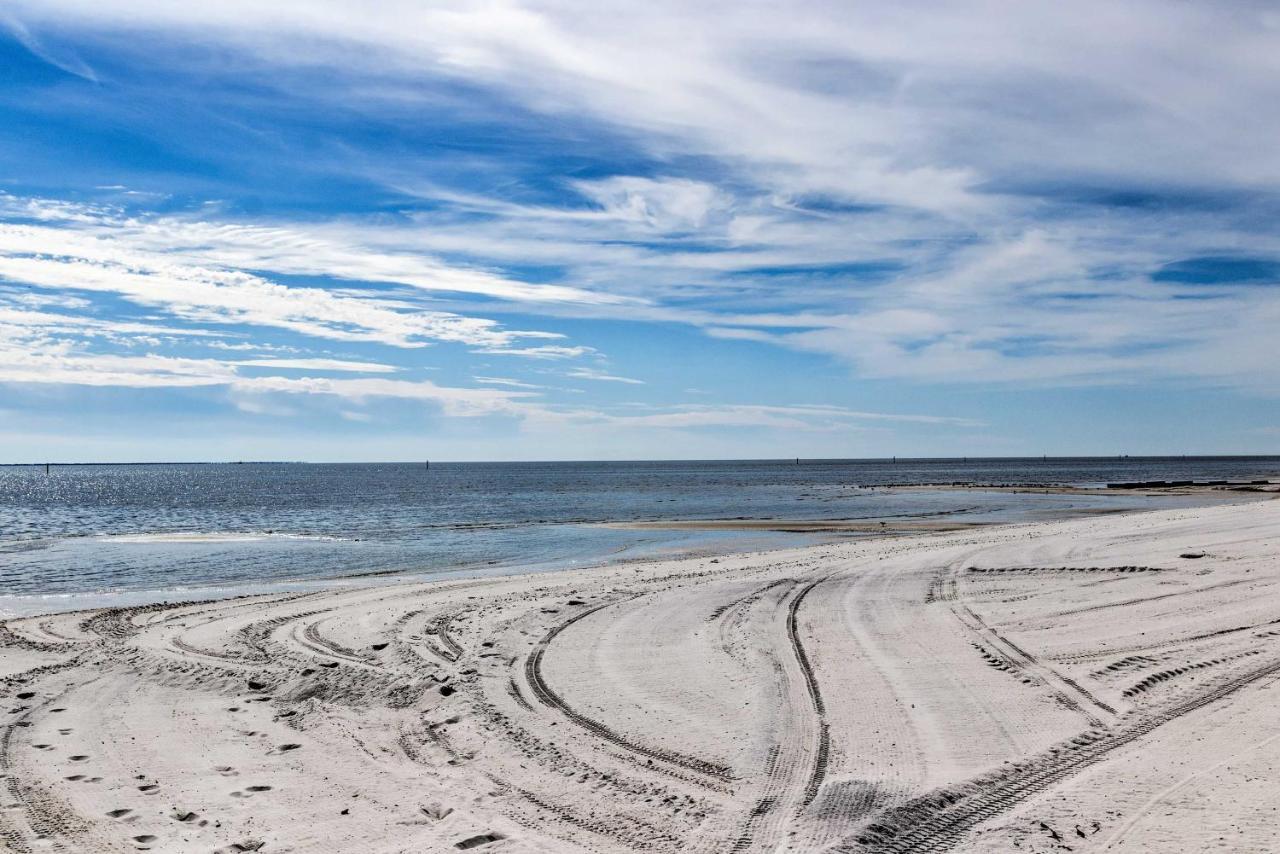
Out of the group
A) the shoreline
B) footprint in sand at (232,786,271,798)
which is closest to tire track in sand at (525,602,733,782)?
footprint in sand at (232,786,271,798)

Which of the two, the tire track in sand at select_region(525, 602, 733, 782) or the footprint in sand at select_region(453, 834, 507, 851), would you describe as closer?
the footprint in sand at select_region(453, 834, 507, 851)

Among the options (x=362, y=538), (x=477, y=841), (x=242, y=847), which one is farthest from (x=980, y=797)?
(x=362, y=538)

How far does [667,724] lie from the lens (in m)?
8.60

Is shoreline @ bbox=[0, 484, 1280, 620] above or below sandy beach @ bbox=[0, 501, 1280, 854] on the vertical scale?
below

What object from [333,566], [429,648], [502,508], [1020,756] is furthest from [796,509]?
[1020,756]

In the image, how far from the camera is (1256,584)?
600 inches

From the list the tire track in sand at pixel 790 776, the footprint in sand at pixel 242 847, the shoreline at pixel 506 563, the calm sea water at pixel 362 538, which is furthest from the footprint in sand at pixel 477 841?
the calm sea water at pixel 362 538

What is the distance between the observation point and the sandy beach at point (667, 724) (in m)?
6.29

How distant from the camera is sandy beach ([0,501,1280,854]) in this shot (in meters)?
6.29

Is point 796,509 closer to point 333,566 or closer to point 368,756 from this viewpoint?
point 333,566

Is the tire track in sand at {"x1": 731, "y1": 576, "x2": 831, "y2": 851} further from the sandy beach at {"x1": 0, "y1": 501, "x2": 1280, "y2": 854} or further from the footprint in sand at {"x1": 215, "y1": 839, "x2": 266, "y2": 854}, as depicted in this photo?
the footprint in sand at {"x1": 215, "y1": 839, "x2": 266, "y2": 854}

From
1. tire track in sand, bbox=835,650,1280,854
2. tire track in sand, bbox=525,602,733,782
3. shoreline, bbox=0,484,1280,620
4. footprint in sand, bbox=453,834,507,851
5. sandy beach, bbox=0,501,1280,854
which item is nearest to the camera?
tire track in sand, bbox=835,650,1280,854

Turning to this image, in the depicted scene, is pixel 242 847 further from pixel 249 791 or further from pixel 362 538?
pixel 362 538

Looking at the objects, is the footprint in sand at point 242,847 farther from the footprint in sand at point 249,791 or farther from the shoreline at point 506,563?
the shoreline at point 506,563
